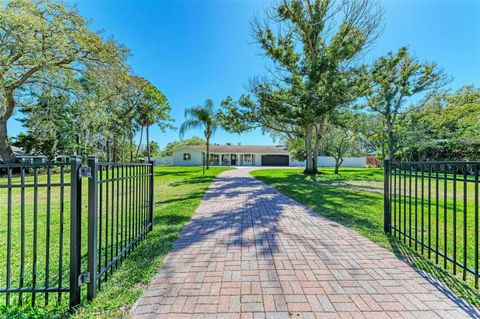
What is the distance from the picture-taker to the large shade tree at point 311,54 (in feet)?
45.3

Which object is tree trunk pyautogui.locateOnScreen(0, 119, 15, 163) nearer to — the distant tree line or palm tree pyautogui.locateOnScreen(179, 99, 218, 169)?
the distant tree line

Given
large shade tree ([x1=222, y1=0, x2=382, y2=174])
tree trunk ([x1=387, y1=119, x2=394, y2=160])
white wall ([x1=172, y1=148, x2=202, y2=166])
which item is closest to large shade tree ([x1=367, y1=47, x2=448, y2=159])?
tree trunk ([x1=387, y1=119, x2=394, y2=160])

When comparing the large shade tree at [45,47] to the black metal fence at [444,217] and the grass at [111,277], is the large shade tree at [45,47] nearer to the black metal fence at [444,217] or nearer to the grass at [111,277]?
the grass at [111,277]

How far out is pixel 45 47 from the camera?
42.8 ft

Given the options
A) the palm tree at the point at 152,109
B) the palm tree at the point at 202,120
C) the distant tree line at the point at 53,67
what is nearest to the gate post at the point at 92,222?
the distant tree line at the point at 53,67

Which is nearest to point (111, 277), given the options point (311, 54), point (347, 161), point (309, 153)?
Answer: point (311, 54)

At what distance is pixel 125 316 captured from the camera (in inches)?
82.5

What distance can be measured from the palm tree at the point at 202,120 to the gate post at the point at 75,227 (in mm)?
23344

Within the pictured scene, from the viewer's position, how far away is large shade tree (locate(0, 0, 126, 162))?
1221cm

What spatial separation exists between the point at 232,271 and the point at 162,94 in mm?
31152

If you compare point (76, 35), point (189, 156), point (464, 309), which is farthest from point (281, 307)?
point (189, 156)

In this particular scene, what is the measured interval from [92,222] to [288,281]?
2.16m

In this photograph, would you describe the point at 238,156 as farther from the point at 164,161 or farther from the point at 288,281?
the point at 288,281

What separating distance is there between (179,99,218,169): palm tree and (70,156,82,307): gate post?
23.3 meters
